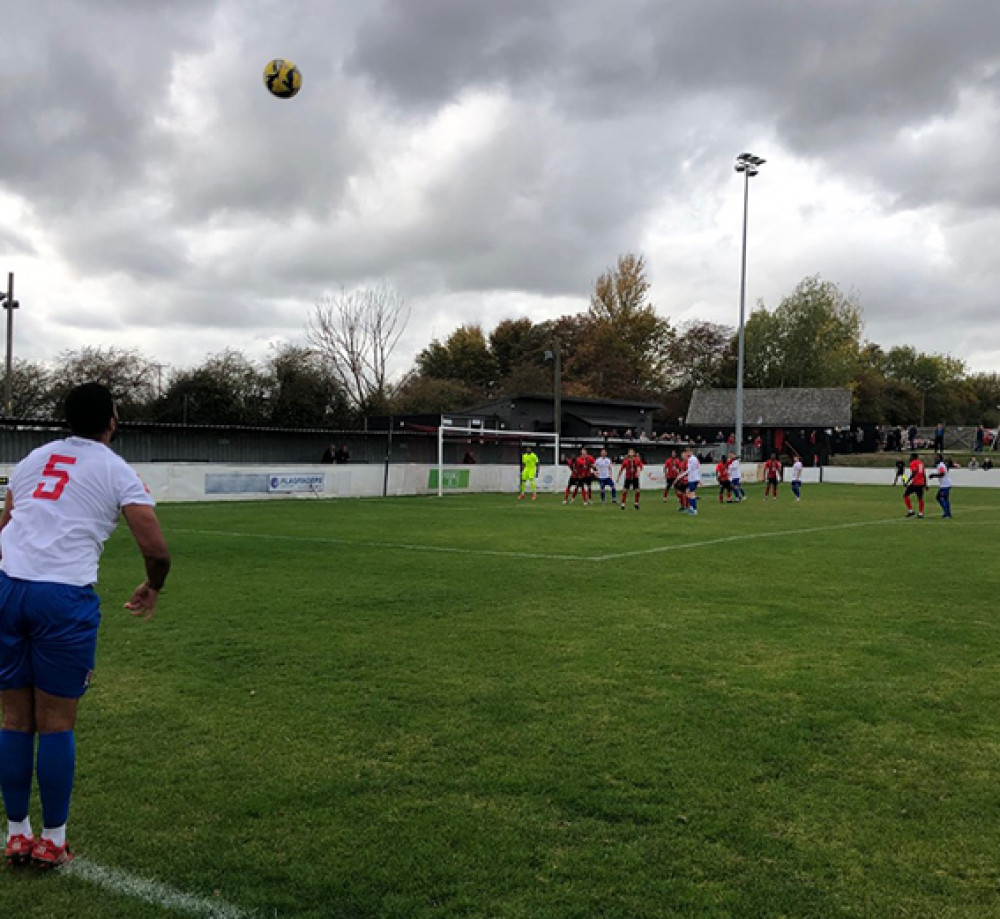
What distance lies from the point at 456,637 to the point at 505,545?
8219 mm

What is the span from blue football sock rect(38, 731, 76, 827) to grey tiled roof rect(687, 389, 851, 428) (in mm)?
75655

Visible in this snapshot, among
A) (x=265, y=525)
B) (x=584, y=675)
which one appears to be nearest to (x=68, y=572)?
(x=584, y=675)

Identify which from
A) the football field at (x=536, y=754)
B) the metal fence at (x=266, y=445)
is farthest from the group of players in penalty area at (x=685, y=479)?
the football field at (x=536, y=754)

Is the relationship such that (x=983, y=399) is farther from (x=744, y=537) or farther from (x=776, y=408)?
(x=744, y=537)

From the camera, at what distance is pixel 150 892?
3.59 m

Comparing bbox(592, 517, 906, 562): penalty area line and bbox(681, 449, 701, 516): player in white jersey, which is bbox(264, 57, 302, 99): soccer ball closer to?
bbox(592, 517, 906, 562): penalty area line

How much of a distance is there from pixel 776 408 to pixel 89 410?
260ft

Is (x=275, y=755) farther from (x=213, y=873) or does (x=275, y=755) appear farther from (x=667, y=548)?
(x=667, y=548)

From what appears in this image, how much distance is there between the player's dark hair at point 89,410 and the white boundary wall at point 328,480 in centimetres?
2191

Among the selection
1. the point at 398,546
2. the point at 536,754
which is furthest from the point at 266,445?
the point at 536,754

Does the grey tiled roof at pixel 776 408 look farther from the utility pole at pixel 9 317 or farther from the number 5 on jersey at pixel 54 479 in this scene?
the number 5 on jersey at pixel 54 479

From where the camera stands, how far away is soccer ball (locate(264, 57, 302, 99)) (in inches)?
627

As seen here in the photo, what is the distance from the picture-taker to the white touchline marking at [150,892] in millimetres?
3457

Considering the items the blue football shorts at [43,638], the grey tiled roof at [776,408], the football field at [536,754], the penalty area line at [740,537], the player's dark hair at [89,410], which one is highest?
the grey tiled roof at [776,408]
